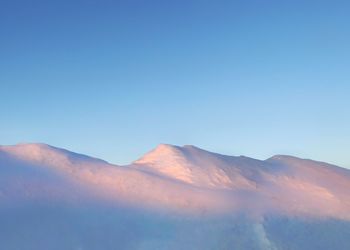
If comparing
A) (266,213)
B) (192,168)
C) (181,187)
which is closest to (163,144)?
(192,168)

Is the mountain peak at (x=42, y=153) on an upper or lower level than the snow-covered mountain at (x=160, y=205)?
upper

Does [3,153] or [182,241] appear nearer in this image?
[182,241]

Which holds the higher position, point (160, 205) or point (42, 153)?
point (42, 153)

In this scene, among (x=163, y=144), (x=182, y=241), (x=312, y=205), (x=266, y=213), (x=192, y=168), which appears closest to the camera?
(x=182, y=241)

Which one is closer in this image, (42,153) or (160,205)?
(160,205)

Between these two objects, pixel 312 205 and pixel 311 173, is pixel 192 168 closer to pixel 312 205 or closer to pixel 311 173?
pixel 312 205

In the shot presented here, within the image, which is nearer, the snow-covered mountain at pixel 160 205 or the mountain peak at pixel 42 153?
the snow-covered mountain at pixel 160 205

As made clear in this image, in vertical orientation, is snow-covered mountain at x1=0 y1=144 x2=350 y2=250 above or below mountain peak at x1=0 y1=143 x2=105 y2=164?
below

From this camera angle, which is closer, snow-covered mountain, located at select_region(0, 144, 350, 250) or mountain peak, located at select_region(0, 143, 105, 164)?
snow-covered mountain, located at select_region(0, 144, 350, 250)
